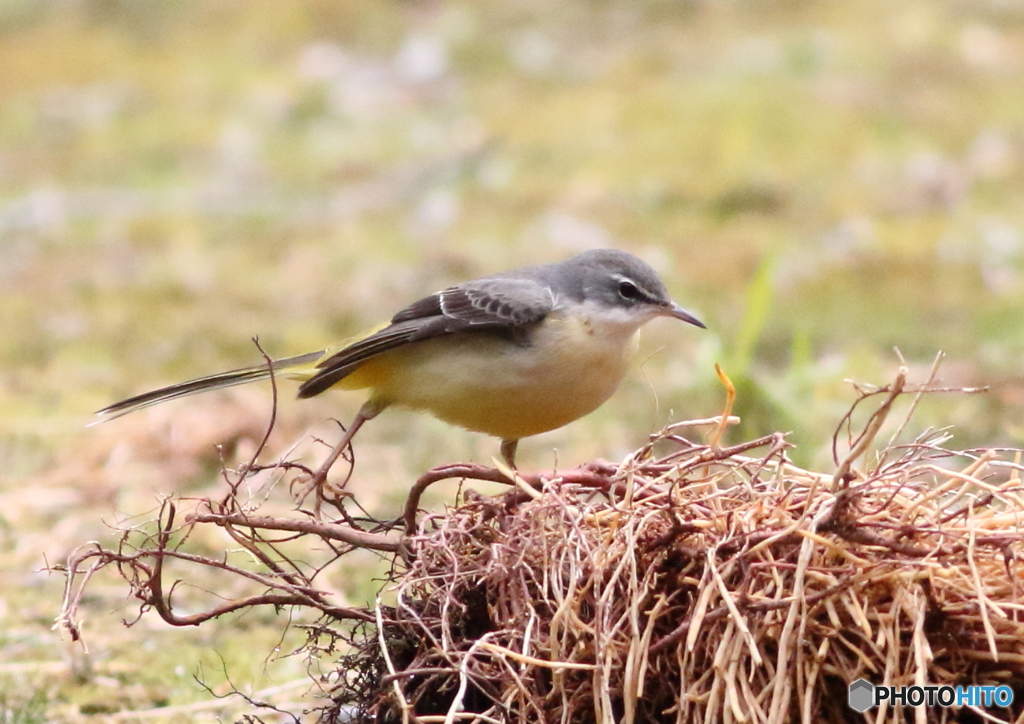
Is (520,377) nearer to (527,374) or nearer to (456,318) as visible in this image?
(527,374)

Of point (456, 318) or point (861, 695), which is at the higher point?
point (456, 318)

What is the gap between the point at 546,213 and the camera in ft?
37.1

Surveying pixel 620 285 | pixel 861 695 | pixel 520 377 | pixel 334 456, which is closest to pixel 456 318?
pixel 520 377

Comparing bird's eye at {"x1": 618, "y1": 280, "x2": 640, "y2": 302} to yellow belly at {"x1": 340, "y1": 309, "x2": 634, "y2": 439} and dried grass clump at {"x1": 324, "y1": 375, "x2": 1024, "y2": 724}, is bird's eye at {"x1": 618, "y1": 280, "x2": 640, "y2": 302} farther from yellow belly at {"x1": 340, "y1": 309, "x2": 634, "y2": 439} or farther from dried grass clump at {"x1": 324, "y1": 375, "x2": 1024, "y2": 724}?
dried grass clump at {"x1": 324, "y1": 375, "x2": 1024, "y2": 724}

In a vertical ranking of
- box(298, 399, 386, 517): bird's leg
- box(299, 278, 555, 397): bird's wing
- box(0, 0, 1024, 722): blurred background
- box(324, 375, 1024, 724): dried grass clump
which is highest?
box(0, 0, 1024, 722): blurred background

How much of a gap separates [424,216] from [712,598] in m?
8.87

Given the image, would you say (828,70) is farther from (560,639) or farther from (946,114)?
(560,639)

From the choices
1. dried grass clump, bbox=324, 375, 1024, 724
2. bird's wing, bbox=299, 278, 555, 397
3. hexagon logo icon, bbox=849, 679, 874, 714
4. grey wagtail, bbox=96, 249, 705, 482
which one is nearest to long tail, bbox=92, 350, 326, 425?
grey wagtail, bbox=96, 249, 705, 482

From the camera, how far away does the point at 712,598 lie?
10.2ft

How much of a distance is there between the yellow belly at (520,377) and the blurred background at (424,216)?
0.38 meters

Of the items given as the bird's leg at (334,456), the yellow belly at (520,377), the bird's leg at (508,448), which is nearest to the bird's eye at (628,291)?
the yellow belly at (520,377)

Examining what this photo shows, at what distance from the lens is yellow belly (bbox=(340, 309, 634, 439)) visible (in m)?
4.80

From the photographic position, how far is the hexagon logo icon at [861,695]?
117 inches

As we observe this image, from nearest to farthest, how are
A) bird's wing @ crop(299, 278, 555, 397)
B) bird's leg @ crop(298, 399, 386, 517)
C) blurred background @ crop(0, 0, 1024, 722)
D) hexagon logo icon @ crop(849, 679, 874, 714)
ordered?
hexagon logo icon @ crop(849, 679, 874, 714), bird's leg @ crop(298, 399, 386, 517), bird's wing @ crop(299, 278, 555, 397), blurred background @ crop(0, 0, 1024, 722)
